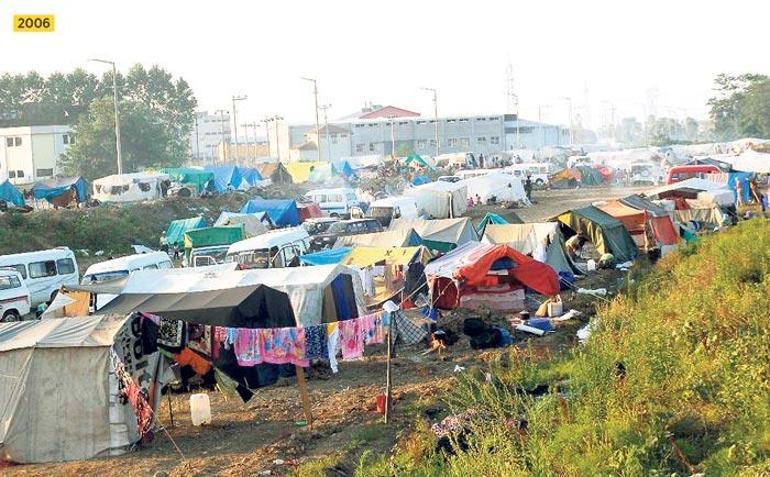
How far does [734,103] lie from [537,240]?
81928mm

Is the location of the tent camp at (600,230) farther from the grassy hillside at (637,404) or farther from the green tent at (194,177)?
the green tent at (194,177)

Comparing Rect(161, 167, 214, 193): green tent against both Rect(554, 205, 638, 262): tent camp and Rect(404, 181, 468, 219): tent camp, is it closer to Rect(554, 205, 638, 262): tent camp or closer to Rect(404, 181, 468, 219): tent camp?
Rect(404, 181, 468, 219): tent camp

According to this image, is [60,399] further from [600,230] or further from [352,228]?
[352,228]

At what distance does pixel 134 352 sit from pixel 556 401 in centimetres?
527

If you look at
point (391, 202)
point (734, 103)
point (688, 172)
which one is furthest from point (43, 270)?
point (734, 103)

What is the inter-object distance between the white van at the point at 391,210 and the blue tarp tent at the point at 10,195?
14.7 metres

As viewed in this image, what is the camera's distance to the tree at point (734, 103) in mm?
95188

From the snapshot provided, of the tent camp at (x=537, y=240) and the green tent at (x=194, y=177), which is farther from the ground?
the green tent at (x=194, y=177)

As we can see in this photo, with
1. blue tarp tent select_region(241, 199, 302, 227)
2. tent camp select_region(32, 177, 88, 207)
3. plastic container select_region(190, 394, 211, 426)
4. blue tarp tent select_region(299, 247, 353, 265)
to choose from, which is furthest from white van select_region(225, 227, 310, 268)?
tent camp select_region(32, 177, 88, 207)

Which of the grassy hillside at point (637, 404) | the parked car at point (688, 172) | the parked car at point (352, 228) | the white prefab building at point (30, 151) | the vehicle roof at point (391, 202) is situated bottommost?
the grassy hillside at point (637, 404)

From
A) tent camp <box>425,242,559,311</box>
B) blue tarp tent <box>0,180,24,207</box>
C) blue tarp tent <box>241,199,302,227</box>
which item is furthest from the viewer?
blue tarp tent <box>0,180,24,207</box>

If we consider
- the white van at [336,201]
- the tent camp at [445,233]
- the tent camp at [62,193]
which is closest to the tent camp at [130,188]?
the tent camp at [62,193]

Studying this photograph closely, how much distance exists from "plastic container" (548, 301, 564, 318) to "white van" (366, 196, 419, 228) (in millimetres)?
17332

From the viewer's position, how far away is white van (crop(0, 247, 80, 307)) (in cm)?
2430
